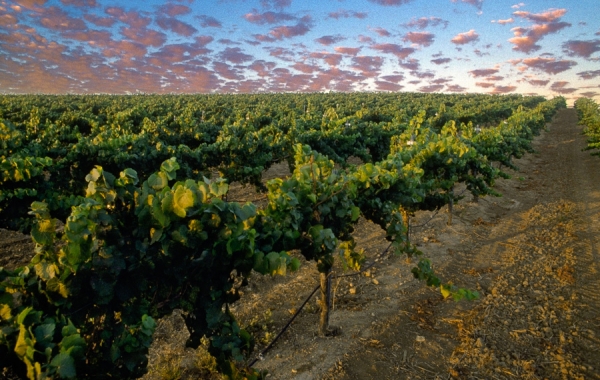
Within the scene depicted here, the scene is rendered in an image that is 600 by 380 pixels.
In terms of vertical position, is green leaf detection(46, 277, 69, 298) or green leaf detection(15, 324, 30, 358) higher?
green leaf detection(46, 277, 69, 298)

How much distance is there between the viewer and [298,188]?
4699 millimetres

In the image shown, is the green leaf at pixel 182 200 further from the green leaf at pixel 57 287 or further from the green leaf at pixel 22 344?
the green leaf at pixel 22 344

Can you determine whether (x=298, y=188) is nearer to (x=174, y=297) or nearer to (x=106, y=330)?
(x=174, y=297)

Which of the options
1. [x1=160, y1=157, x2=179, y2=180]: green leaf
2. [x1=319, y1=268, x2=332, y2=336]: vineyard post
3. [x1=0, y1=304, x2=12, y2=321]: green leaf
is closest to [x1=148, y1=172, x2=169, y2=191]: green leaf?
[x1=160, y1=157, x2=179, y2=180]: green leaf

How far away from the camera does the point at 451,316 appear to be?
23.7 feet

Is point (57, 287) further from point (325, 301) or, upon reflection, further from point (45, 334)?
point (325, 301)

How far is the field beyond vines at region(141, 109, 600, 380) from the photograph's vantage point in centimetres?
584

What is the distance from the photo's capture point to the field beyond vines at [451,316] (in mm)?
5844

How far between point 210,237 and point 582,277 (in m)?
9.43

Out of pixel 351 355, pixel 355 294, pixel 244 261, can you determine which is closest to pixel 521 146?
pixel 355 294

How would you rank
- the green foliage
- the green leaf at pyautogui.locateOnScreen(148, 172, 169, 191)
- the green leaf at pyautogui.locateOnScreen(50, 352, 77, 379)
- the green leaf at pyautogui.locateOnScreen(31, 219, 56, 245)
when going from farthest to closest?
the green foliage → the green leaf at pyautogui.locateOnScreen(148, 172, 169, 191) → the green leaf at pyautogui.locateOnScreen(31, 219, 56, 245) → the green leaf at pyautogui.locateOnScreen(50, 352, 77, 379)

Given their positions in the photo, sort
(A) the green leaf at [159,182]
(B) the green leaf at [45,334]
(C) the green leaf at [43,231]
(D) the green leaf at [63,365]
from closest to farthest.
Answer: (D) the green leaf at [63,365] < (B) the green leaf at [45,334] < (C) the green leaf at [43,231] < (A) the green leaf at [159,182]

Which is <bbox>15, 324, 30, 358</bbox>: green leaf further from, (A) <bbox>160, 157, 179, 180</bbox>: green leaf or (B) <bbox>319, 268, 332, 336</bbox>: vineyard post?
(B) <bbox>319, 268, 332, 336</bbox>: vineyard post

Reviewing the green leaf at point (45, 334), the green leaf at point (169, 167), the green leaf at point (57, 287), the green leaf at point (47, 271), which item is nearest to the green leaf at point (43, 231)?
the green leaf at point (47, 271)
